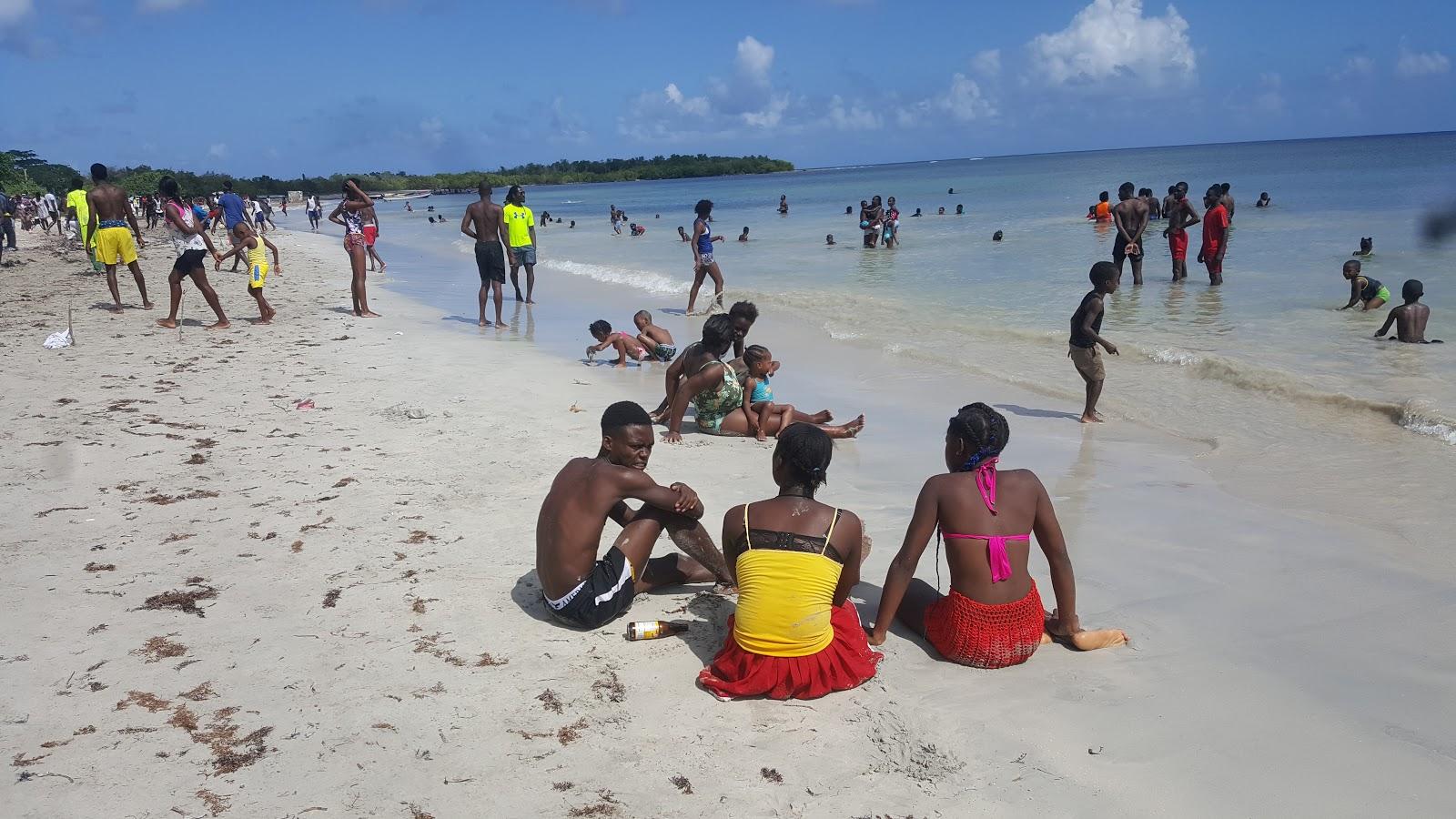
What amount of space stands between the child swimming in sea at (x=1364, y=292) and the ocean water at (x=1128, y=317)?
1.00 feet

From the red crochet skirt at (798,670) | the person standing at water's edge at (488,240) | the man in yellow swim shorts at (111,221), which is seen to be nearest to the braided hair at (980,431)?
the red crochet skirt at (798,670)

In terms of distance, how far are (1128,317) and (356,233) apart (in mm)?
10706

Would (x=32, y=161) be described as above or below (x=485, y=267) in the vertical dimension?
above

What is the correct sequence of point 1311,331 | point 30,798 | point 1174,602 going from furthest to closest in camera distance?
point 1311,331
point 1174,602
point 30,798

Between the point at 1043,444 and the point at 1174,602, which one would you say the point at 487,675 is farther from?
the point at 1043,444

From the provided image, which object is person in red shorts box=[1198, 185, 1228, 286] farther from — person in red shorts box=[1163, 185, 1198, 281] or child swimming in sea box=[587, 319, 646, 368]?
child swimming in sea box=[587, 319, 646, 368]

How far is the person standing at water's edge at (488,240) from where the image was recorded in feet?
38.7

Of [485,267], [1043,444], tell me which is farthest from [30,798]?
[485,267]

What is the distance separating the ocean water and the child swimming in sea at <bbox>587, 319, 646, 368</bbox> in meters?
0.86

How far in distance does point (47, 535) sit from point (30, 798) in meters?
2.42

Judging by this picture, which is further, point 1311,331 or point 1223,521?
point 1311,331

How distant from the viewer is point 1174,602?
4180mm

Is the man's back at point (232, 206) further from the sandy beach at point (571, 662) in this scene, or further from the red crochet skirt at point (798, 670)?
the red crochet skirt at point (798, 670)

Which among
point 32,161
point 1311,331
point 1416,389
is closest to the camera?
point 1416,389
